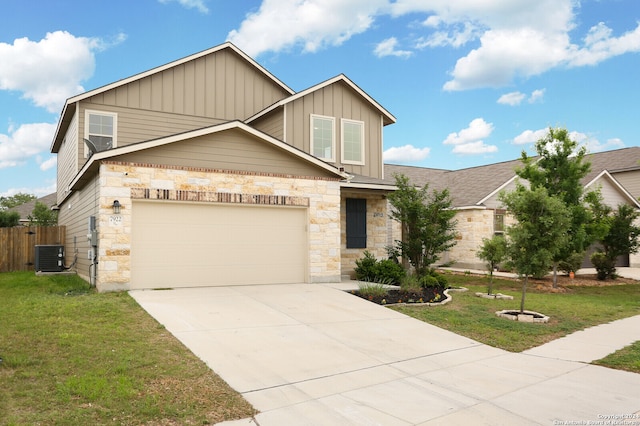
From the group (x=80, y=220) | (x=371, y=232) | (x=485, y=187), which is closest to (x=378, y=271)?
(x=371, y=232)

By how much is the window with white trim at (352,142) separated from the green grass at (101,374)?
9.58 metres

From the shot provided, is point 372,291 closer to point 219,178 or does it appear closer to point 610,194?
point 219,178

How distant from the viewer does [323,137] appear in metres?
15.8

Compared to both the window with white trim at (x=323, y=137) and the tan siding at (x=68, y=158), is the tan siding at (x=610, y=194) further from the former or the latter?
the tan siding at (x=68, y=158)

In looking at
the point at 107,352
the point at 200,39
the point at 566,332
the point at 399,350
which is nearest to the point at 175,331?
the point at 107,352

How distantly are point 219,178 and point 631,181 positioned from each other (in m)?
26.5

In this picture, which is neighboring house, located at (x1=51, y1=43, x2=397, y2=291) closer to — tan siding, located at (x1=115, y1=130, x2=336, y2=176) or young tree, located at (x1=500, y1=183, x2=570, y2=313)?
tan siding, located at (x1=115, y1=130, x2=336, y2=176)

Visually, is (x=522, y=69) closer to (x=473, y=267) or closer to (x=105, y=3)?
(x=473, y=267)

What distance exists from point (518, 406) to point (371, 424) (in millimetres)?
1734

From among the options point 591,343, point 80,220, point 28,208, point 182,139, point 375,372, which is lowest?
point 591,343

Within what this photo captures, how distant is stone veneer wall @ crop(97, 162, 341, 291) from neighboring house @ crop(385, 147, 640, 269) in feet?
25.6

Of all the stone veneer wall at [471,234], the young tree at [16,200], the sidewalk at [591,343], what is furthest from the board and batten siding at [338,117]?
the young tree at [16,200]

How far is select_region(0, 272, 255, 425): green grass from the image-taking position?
13.9 ft

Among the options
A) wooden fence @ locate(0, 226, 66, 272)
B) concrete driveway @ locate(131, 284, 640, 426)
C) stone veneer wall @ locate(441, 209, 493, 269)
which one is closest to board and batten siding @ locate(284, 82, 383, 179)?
stone veneer wall @ locate(441, 209, 493, 269)
